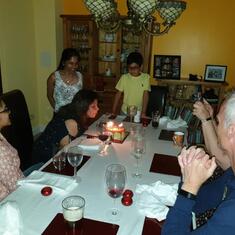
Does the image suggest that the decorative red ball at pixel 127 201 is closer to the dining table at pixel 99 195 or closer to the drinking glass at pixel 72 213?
the dining table at pixel 99 195

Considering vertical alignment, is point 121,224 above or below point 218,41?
below

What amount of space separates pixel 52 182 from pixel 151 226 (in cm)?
60

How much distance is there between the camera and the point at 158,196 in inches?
57.7

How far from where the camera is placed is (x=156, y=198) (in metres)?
1.44

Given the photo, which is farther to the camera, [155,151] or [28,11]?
[28,11]

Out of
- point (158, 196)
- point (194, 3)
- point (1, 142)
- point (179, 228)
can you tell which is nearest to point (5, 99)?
point (1, 142)

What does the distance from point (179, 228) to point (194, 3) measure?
4.30m

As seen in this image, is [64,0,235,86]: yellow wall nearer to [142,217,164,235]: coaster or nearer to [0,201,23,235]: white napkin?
[142,217,164,235]: coaster

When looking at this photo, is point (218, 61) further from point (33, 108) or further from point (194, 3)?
point (33, 108)

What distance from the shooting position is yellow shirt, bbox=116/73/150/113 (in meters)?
3.30

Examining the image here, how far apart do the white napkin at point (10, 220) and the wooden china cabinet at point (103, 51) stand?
380cm

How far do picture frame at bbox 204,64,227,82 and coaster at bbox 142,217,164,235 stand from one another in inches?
152

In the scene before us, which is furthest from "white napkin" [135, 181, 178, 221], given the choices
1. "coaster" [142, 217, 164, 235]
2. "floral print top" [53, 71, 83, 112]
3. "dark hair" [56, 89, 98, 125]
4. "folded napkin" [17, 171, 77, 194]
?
"floral print top" [53, 71, 83, 112]

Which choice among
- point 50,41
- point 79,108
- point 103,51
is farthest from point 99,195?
point 103,51
